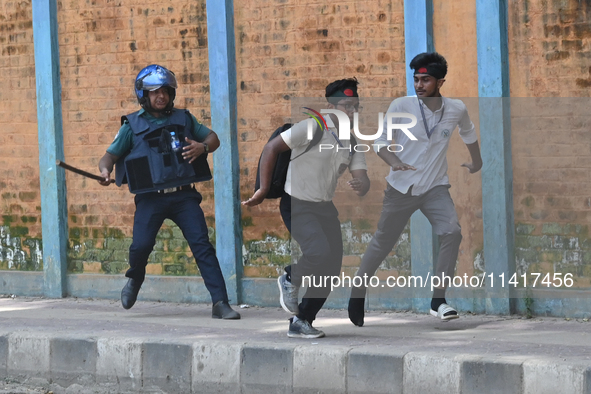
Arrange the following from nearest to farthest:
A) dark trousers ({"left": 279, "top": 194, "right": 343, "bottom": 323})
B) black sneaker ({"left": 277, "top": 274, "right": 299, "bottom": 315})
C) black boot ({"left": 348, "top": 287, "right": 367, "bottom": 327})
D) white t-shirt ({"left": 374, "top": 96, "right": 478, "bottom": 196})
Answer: dark trousers ({"left": 279, "top": 194, "right": 343, "bottom": 323})
white t-shirt ({"left": 374, "top": 96, "right": 478, "bottom": 196})
black boot ({"left": 348, "top": 287, "right": 367, "bottom": 327})
black sneaker ({"left": 277, "top": 274, "right": 299, "bottom": 315})

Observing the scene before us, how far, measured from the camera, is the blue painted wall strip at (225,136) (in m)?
8.07

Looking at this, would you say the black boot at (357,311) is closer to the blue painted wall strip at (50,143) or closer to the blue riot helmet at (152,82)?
the blue riot helmet at (152,82)

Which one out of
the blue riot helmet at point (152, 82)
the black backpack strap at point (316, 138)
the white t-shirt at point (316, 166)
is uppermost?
→ the blue riot helmet at point (152, 82)

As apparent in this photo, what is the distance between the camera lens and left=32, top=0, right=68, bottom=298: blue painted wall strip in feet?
28.7

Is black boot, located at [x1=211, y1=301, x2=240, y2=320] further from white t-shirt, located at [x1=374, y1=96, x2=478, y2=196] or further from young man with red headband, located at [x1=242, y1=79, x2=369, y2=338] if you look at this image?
white t-shirt, located at [x1=374, y1=96, x2=478, y2=196]

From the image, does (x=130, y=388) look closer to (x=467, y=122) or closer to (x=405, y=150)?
(x=405, y=150)

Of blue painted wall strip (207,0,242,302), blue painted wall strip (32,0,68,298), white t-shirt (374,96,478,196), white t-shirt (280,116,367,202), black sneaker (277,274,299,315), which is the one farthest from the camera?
blue painted wall strip (32,0,68,298)

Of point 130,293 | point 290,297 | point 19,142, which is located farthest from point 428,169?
point 19,142

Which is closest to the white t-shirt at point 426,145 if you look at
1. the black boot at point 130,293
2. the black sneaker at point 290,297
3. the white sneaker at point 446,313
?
the white sneaker at point 446,313

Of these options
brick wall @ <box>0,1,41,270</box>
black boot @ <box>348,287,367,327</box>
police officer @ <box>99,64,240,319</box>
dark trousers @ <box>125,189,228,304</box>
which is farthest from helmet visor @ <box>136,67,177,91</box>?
brick wall @ <box>0,1,41,270</box>

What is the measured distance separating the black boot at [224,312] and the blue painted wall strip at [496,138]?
1832mm

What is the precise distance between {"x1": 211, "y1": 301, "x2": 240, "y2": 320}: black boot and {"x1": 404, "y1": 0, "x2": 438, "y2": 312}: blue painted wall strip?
1.33m

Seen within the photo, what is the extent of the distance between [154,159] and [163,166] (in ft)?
0.26

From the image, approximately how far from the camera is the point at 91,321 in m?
7.41
